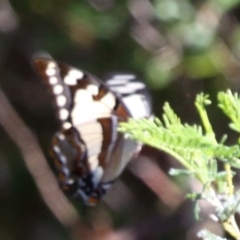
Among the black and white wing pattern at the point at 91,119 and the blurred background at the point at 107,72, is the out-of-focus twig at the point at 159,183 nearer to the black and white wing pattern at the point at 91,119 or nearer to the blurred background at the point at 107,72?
the blurred background at the point at 107,72

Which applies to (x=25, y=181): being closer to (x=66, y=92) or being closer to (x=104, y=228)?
(x=104, y=228)

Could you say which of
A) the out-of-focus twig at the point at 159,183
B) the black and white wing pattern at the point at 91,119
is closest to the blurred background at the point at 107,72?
the out-of-focus twig at the point at 159,183

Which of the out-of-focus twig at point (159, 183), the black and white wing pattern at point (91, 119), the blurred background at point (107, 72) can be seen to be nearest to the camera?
the black and white wing pattern at point (91, 119)

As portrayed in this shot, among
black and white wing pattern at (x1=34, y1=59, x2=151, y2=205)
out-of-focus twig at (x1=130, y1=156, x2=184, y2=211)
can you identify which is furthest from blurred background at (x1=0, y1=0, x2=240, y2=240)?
black and white wing pattern at (x1=34, y1=59, x2=151, y2=205)

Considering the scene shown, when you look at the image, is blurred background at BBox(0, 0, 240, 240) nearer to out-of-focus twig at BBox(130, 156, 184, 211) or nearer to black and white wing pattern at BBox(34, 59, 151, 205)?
out-of-focus twig at BBox(130, 156, 184, 211)

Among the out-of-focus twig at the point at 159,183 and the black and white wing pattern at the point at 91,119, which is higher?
the black and white wing pattern at the point at 91,119
